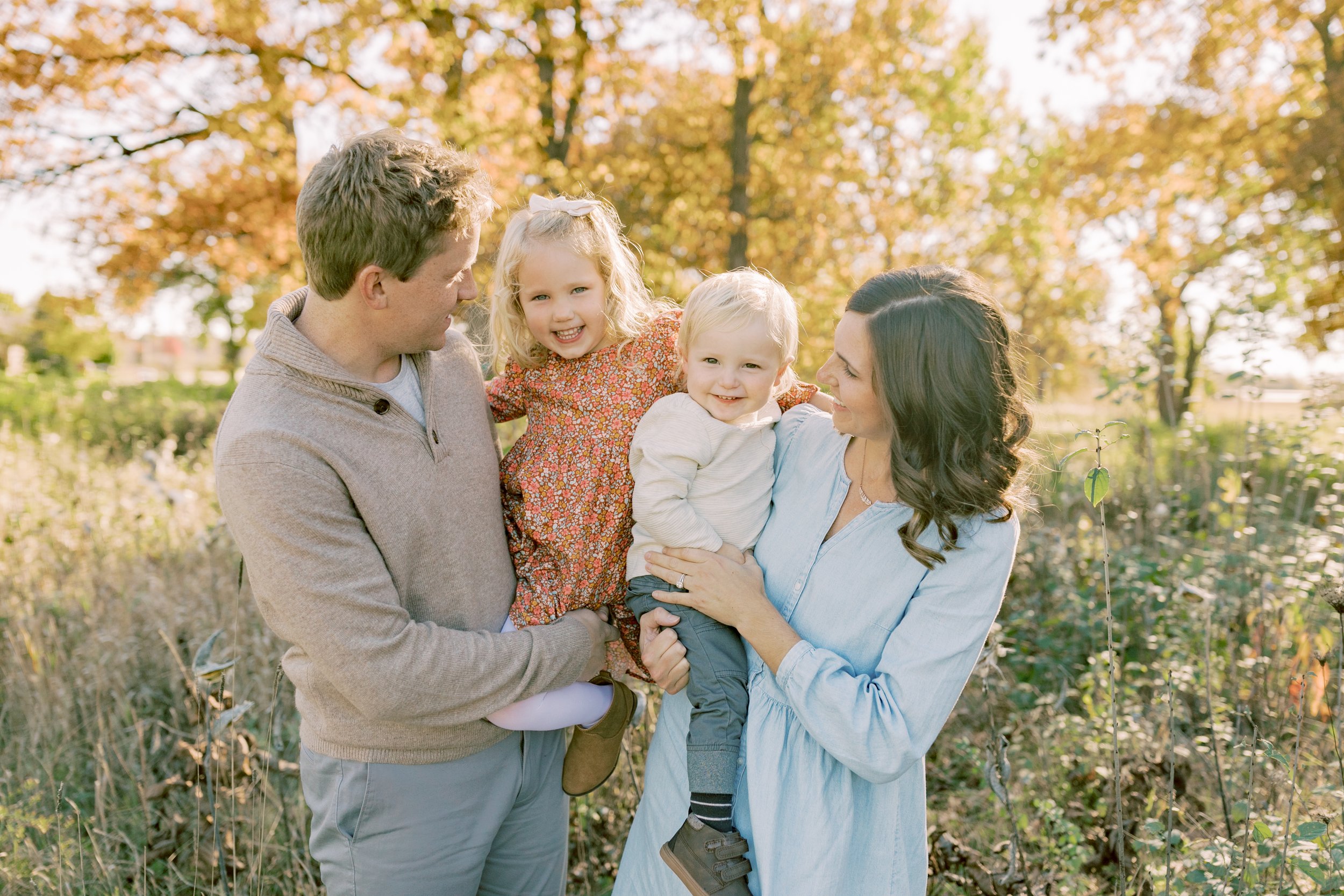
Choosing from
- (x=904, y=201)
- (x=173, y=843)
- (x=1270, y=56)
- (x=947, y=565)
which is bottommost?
(x=173, y=843)

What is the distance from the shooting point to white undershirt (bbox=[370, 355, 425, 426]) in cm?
195

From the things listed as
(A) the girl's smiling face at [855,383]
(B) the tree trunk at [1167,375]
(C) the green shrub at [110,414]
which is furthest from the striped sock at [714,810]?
(C) the green shrub at [110,414]

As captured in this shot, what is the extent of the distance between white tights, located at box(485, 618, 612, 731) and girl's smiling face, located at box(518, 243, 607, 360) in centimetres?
74

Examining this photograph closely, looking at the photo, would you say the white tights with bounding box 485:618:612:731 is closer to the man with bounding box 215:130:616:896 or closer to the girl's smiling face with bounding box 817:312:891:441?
the man with bounding box 215:130:616:896

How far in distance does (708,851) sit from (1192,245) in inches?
459

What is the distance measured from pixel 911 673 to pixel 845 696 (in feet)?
0.45

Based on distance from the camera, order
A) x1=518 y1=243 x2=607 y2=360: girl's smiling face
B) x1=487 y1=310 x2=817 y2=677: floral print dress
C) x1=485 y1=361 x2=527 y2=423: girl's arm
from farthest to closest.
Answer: x1=485 y1=361 x2=527 y2=423: girl's arm, x1=518 y1=243 x2=607 y2=360: girl's smiling face, x1=487 y1=310 x2=817 y2=677: floral print dress

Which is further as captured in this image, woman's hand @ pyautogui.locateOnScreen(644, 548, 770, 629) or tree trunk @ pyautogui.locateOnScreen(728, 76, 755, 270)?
tree trunk @ pyautogui.locateOnScreen(728, 76, 755, 270)

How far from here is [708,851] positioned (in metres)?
1.77

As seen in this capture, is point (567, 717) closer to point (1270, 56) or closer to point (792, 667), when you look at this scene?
point (792, 667)

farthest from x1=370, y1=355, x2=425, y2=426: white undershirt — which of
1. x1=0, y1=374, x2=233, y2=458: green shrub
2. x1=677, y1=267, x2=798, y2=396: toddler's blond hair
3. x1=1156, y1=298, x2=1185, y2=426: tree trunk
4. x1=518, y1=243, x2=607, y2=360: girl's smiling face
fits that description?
x1=0, y1=374, x2=233, y2=458: green shrub

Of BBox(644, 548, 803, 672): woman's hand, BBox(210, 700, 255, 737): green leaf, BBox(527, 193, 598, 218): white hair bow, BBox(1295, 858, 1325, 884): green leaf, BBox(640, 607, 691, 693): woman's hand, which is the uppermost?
BBox(527, 193, 598, 218): white hair bow

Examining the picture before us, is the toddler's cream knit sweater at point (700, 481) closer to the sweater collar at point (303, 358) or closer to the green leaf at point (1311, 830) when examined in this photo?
the sweater collar at point (303, 358)

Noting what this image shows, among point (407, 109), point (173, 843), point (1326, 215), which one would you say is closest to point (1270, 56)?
point (1326, 215)
